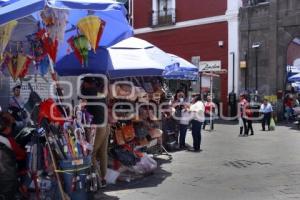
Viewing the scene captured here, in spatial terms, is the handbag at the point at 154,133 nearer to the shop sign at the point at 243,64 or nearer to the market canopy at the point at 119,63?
the market canopy at the point at 119,63

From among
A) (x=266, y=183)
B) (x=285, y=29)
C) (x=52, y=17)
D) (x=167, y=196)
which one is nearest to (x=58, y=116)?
(x=52, y=17)

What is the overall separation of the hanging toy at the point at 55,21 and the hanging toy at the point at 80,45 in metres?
0.80

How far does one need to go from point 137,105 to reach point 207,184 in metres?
2.31

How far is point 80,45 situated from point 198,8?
69.0ft

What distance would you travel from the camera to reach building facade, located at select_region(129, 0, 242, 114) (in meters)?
26.5

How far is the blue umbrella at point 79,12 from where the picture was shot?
6059mm

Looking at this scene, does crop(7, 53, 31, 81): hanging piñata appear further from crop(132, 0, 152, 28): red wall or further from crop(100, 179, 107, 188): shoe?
crop(132, 0, 152, 28): red wall

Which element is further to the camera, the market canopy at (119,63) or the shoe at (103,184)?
the market canopy at (119,63)

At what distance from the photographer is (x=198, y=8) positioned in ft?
93.6

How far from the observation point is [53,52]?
736cm

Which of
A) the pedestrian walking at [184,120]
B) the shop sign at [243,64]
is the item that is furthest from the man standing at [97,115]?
the shop sign at [243,64]

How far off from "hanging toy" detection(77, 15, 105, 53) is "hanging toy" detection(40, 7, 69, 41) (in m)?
0.40

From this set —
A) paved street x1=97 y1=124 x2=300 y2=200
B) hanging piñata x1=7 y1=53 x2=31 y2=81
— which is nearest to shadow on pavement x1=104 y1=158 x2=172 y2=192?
paved street x1=97 y1=124 x2=300 y2=200

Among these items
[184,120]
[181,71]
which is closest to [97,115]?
[184,120]
